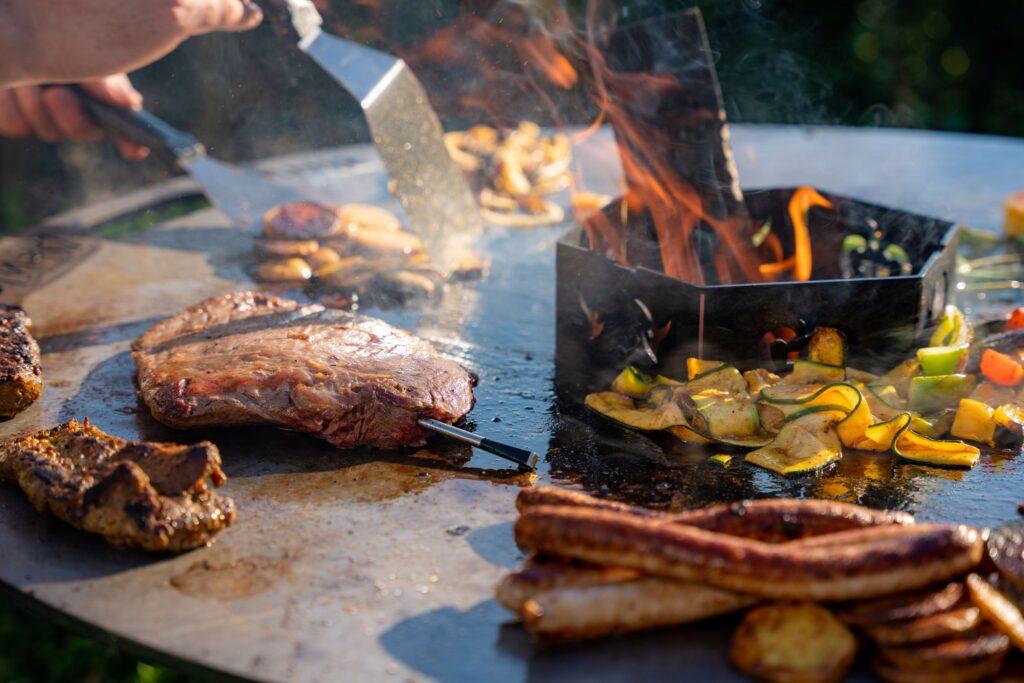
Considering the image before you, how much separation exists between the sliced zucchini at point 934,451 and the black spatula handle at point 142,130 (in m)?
4.58

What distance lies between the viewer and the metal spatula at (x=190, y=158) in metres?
6.05

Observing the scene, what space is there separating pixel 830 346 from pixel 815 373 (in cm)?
20

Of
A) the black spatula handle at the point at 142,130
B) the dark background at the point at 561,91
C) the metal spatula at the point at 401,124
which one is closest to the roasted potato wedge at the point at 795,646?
the metal spatula at the point at 401,124

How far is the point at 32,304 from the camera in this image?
5.23 metres

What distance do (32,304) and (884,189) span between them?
229 inches

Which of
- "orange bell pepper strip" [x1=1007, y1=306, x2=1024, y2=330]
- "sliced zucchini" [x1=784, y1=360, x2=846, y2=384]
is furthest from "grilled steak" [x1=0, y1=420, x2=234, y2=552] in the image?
"orange bell pepper strip" [x1=1007, y1=306, x2=1024, y2=330]

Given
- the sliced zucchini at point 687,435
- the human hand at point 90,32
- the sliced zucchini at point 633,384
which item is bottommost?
the sliced zucchini at point 687,435

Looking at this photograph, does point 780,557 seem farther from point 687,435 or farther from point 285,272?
point 285,272

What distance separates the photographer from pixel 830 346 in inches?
166

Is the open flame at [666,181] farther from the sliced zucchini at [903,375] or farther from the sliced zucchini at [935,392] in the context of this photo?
the sliced zucchini at [935,392]

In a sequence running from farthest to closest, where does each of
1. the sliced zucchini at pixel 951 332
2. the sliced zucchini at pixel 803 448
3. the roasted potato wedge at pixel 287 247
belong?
1. the roasted potato wedge at pixel 287 247
2. the sliced zucchini at pixel 951 332
3. the sliced zucchini at pixel 803 448

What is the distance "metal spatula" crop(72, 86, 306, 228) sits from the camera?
6.05 m

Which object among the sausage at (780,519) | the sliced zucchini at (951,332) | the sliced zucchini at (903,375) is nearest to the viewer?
the sausage at (780,519)

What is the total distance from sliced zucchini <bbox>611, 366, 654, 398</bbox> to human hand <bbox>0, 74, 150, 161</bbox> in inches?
157
